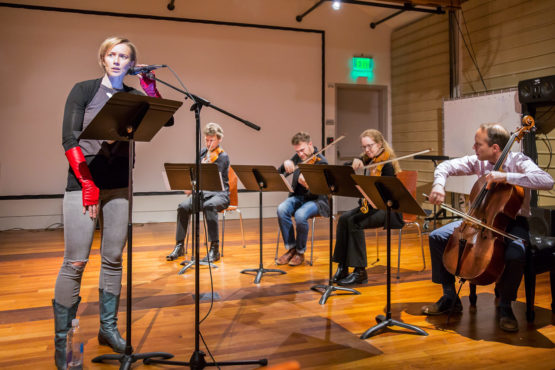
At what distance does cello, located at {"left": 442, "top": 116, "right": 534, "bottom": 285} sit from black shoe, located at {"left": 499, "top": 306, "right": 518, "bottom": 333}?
0.24 m

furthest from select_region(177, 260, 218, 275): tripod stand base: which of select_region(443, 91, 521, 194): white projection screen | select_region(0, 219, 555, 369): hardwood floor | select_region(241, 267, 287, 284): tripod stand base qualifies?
select_region(443, 91, 521, 194): white projection screen

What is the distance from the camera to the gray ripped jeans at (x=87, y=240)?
7.10 feet

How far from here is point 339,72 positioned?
25.4 feet

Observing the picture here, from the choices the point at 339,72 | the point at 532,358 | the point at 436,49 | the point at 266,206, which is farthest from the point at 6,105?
the point at 532,358

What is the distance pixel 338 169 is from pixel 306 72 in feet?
15.8

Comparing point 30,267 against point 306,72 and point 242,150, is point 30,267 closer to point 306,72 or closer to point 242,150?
point 242,150

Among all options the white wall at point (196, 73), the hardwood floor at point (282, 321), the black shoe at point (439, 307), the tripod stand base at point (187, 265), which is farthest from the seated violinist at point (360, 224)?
the white wall at point (196, 73)

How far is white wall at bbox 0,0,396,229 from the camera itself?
625 cm

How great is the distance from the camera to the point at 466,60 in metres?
6.38

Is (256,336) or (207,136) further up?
(207,136)

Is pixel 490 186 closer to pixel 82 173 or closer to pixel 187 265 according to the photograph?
pixel 82 173

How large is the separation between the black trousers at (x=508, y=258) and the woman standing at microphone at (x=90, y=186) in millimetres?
1839

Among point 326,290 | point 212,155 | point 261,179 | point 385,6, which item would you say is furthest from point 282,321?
point 385,6

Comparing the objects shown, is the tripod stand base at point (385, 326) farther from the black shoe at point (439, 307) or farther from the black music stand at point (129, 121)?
the black music stand at point (129, 121)
